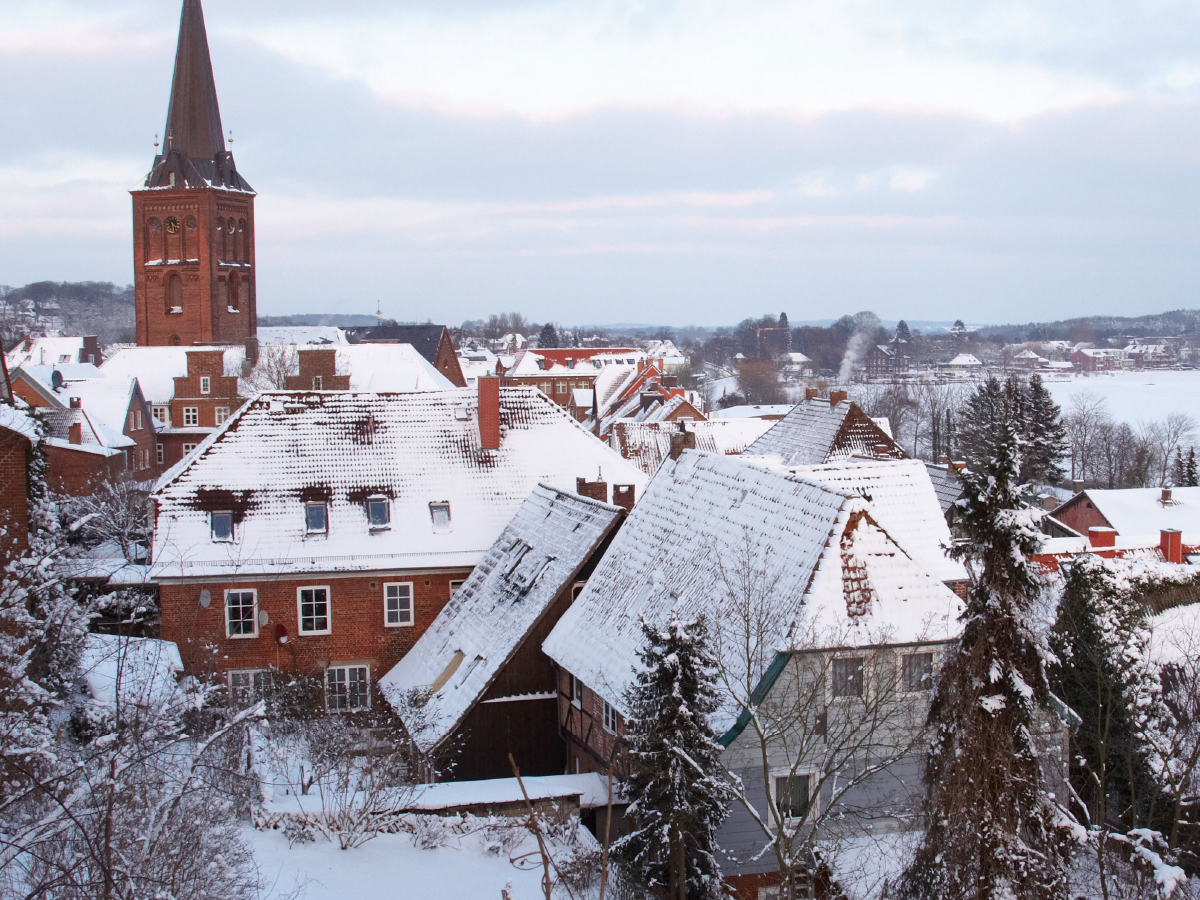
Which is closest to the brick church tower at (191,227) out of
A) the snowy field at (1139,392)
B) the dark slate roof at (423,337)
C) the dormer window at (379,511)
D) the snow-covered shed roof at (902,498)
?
the dark slate roof at (423,337)

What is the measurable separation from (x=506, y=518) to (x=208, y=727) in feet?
31.6

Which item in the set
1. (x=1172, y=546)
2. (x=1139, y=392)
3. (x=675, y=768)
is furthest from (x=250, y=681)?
(x=1139, y=392)

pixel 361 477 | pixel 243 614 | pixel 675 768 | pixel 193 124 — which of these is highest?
pixel 193 124

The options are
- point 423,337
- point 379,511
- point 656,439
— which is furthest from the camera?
point 423,337

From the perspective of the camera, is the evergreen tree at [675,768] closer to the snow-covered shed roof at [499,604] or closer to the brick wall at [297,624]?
the snow-covered shed roof at [499,604]

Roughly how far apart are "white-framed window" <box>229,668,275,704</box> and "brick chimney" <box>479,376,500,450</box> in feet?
25.9

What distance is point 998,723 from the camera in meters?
11.8

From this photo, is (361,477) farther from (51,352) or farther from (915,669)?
(51,352)

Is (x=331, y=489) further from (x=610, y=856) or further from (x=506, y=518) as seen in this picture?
(x=610, y=856)

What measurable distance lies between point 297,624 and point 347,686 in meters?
1.89

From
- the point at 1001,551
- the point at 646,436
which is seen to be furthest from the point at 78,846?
the point at 646,436

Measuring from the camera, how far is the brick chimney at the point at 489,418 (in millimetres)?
28703

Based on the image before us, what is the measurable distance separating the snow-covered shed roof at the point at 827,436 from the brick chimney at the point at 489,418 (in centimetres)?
987

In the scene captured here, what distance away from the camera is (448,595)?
87.4 ft
